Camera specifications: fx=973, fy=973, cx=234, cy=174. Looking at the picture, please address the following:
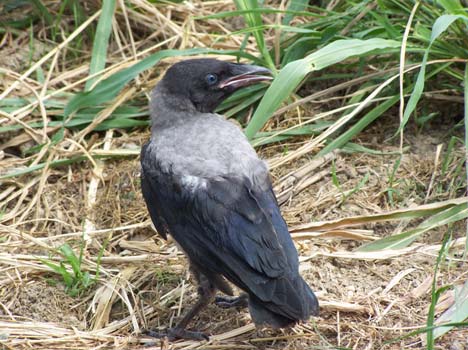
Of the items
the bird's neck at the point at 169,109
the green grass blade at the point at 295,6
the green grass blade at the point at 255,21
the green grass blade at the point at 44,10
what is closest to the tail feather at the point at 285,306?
the bird's neck at the point at 169,109

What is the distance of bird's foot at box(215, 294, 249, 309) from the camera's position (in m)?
4.54

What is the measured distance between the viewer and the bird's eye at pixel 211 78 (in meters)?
4.78

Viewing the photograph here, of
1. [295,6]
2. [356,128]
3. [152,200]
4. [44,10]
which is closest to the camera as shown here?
[152,200]

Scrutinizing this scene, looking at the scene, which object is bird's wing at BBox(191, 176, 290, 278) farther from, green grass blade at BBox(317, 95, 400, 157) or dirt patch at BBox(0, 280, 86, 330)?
green grass blade at BBox(317, 95, 400, 157)

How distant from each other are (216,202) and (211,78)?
0.87 m

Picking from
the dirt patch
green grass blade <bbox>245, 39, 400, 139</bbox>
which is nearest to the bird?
green grass blade <bbox>245, 39, 400, 139</bbox>

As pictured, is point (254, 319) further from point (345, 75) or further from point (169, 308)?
point (345, 75)

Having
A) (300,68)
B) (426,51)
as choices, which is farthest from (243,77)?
(426,51)

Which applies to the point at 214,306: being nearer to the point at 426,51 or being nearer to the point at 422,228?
the point at 422,228

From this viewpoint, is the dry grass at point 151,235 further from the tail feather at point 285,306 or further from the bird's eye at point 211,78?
the bird's eye at point 211,78

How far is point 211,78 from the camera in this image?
15.7 ft

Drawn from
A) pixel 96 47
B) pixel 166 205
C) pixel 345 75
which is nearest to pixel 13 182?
pixel 96 47

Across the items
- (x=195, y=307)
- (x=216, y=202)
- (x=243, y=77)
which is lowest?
(x=195, y=307)

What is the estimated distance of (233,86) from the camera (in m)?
4.81
